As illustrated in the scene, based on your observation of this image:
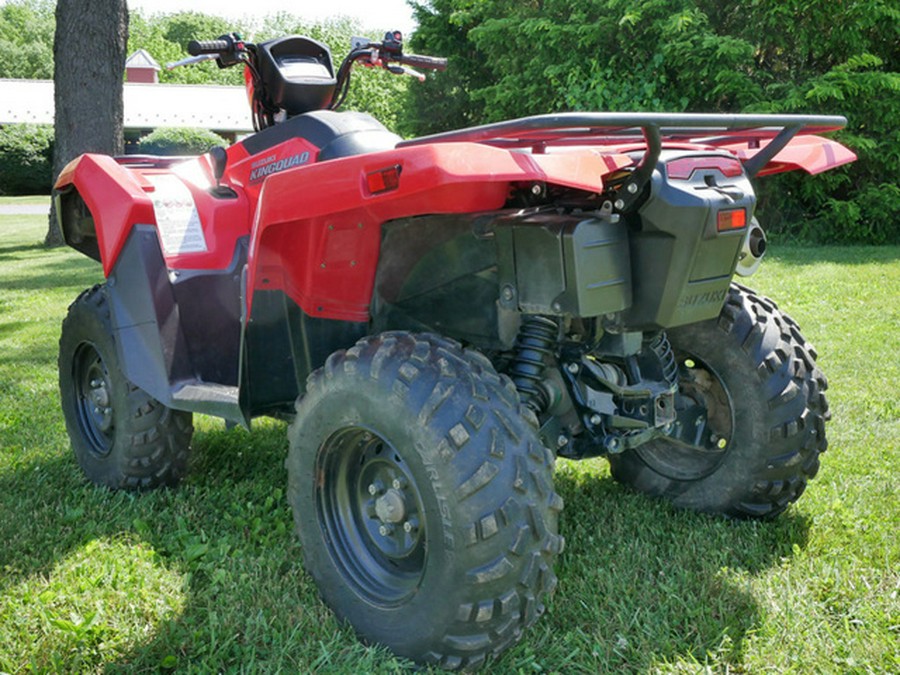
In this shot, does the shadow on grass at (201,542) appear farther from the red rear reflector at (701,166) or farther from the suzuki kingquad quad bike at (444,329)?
the red rear reflector at (701,166)

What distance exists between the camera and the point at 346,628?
250cm

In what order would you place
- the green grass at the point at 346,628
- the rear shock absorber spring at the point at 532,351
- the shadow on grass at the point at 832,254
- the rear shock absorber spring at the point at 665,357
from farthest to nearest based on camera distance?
the shadow on grass at the point at 832,254
the rear shock absorber spring at the point at 665,357
the rear shock absorber spring at the point at 532,351
the green grass at the point at 346,628

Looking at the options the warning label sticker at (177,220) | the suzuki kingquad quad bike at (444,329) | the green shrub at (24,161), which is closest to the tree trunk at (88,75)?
the suzuki kingquad quad bike at (444,329)

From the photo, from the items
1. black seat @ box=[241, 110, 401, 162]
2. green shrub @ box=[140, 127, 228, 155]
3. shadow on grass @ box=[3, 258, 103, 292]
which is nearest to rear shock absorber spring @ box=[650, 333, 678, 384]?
black seat @ box=[241, 110, 401, 162]

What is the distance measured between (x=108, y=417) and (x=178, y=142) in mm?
16096

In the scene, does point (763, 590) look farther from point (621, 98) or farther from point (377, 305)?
point (621, 98)

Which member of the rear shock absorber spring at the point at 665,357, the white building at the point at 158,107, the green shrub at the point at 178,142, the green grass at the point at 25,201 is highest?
the rear shock absorber spring at the point at 665,357

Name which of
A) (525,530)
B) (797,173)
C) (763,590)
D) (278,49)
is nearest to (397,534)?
(525,530)

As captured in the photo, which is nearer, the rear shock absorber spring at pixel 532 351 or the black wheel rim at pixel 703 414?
the rear shock absorber spring at pixel 532 351

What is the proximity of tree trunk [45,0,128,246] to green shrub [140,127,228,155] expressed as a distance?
22.7 ft

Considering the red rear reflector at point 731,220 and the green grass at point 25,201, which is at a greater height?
the red rear reflector at point 731,220

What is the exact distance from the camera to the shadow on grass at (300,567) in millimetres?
2404

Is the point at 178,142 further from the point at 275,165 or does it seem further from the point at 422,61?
the point at 275,165

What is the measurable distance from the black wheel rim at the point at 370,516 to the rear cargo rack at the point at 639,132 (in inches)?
34.5
